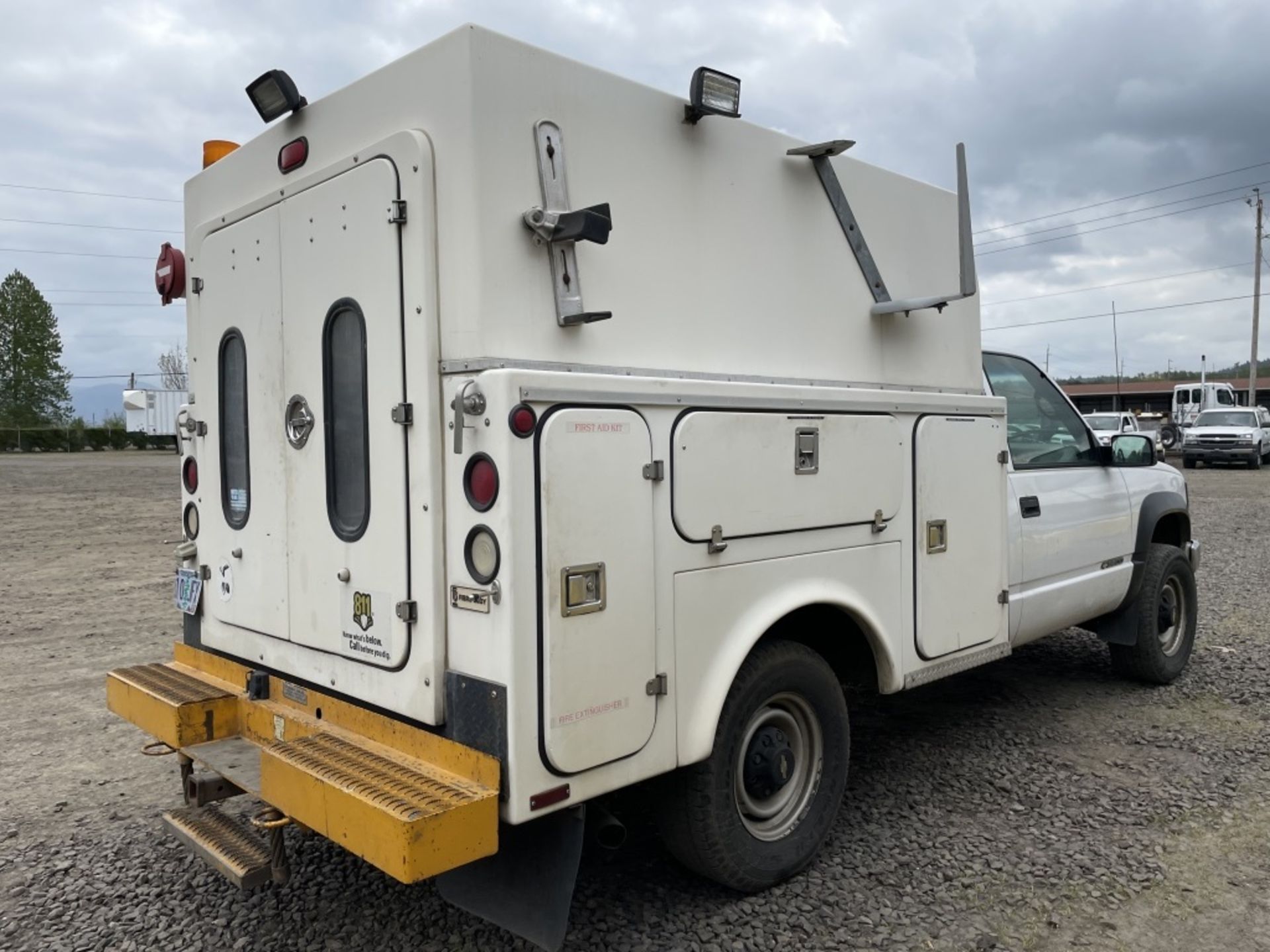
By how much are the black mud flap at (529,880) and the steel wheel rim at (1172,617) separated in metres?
4.53

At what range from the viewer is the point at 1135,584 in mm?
5547

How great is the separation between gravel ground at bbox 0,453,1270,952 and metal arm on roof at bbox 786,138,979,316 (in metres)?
2.09

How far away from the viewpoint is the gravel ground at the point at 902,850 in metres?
3.12

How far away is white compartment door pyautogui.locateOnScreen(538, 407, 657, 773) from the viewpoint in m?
2.56

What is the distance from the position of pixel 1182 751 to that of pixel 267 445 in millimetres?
4396

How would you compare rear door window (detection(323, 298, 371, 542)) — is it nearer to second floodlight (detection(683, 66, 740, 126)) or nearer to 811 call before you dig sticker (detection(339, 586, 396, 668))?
811 call before you dig sticker (detection(339, 586, 396, 668))

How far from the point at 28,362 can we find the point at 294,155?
72.3 m

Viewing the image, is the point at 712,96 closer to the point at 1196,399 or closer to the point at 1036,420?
the point at 1036,420

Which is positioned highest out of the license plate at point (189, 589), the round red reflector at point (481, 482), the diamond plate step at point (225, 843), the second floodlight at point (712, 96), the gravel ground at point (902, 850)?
the second floodlight at point (712, 96)

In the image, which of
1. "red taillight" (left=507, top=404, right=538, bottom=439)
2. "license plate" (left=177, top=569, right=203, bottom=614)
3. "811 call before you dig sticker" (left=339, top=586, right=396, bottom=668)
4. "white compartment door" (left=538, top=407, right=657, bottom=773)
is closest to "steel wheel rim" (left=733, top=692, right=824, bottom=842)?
"white compartment door" (left=538, top=407, right=657, bottom=773)

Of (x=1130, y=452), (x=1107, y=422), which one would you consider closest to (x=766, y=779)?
(x=1130, y=452)

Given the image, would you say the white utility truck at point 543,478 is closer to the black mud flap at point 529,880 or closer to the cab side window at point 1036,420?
the black mud flap at point 529,880

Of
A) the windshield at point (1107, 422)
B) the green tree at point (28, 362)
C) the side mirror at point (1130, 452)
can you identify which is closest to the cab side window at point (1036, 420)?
the side mirror at point (1130, 452)

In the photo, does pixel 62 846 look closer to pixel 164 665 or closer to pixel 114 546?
pixel 164 665
